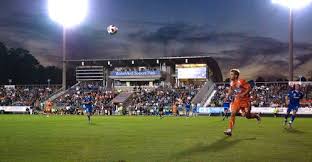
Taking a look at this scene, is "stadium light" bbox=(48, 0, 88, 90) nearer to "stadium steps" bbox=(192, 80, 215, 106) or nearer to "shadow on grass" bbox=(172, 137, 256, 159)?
"stadium steps" bbox=(192, 80, 215, 106)

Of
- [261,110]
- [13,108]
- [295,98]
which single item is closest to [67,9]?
[13,108]

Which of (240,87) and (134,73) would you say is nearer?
(240,87)

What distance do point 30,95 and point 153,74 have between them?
22.3m

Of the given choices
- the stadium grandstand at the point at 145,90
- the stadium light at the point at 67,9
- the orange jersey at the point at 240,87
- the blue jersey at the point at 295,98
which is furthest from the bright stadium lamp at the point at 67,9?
the orange jersey at the point at 240,87

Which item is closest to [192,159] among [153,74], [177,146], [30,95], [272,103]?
[177,146]

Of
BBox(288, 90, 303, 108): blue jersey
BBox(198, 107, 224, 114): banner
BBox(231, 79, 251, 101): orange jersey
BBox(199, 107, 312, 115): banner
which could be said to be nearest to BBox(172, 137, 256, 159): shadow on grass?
BBox(231, 79, 251, 101): orange jersey

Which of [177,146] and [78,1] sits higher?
[78,1]

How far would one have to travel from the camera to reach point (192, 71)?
241ft

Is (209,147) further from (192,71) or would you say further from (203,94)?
(192,71)

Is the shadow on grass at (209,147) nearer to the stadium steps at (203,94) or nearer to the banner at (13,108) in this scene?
the stadium steps at (203,94)

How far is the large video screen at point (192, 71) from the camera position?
72.5m

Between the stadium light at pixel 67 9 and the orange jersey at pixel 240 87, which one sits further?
the stadium light at pixel 67 9

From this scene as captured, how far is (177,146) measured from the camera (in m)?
13.8

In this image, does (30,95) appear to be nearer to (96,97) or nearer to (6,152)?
(96,97)
